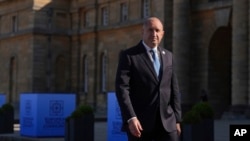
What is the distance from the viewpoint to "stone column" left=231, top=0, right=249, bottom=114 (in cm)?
3212

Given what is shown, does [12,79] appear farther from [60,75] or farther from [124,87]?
[124,87]

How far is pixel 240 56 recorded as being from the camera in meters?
32.4

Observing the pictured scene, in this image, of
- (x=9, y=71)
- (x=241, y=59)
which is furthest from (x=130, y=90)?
(x=9, y=71)

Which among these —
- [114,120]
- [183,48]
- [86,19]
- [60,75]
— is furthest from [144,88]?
[60,75]

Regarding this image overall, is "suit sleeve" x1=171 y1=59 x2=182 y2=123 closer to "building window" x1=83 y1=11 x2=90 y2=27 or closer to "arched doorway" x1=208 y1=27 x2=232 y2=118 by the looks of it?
"arched doorway" x1=208 y1=27 x2=232 y2=118

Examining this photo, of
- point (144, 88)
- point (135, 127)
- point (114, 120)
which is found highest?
point (144, 88)

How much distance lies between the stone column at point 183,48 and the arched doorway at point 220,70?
135 cm

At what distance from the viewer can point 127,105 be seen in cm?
698

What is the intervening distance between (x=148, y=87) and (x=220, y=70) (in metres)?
31.0

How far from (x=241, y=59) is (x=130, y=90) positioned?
84.8ft

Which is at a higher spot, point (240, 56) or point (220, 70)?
point (240, 56)

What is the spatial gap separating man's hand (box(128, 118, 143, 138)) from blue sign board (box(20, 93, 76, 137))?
1499cm

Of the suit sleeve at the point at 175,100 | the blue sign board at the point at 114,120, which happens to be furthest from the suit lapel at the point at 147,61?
the blue sign board at the point at 114,120

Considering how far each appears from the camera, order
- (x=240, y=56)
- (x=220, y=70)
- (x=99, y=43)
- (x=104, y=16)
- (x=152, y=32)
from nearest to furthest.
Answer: (x=152, y=32) < (x=240, y=56) < (x=220, y=70) < (x=104, y=16) < (x=99, y=43)
